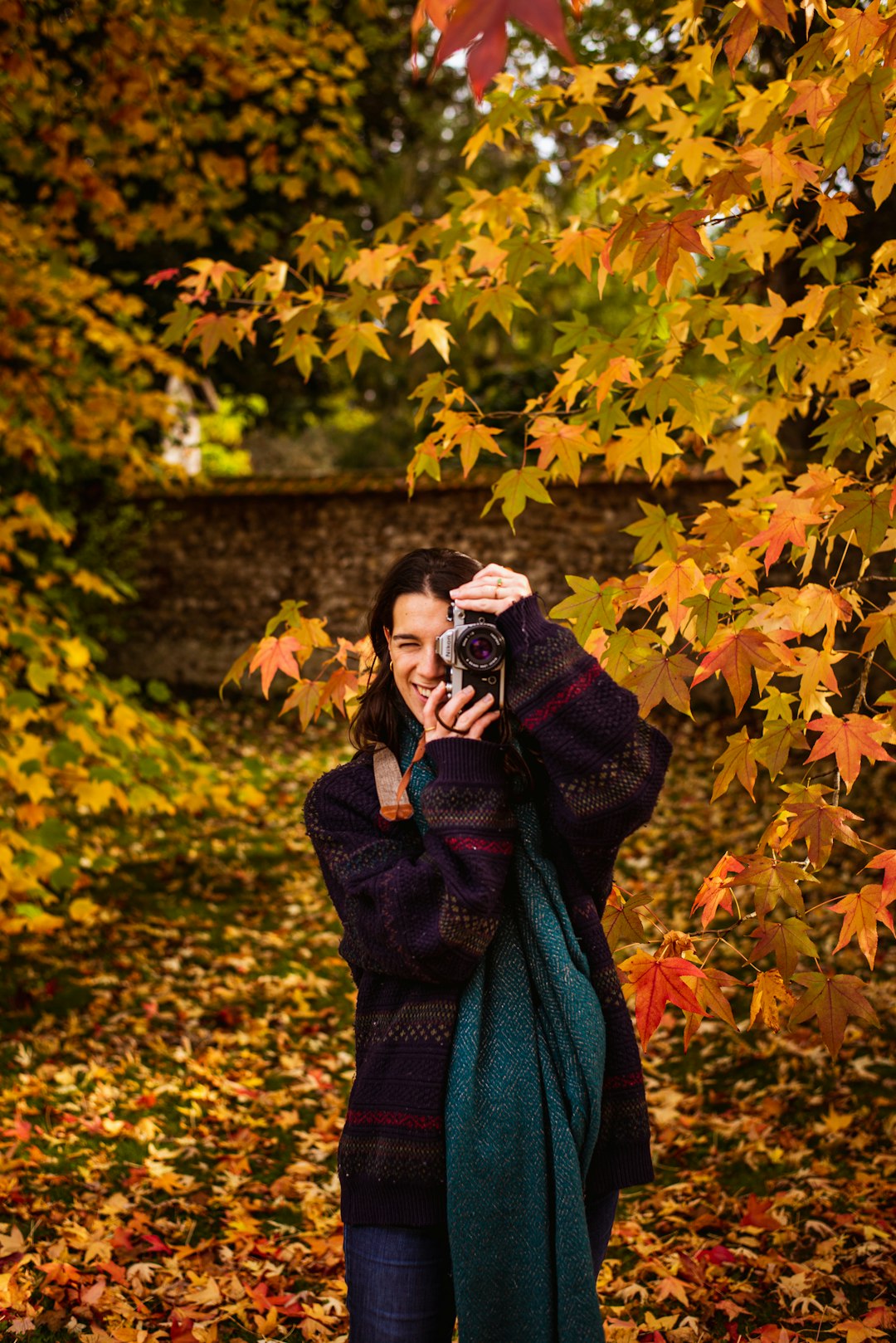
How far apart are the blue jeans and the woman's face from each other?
0.79 metres

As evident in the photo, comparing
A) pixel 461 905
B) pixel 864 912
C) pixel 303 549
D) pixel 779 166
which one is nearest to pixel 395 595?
pixel 461 905

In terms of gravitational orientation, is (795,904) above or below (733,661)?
below

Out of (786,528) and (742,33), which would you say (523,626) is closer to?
(786,528)

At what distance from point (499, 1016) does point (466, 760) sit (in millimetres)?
386

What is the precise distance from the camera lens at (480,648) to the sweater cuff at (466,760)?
0.12m

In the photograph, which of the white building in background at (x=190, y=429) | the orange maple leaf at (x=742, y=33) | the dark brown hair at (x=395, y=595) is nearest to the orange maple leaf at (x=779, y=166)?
the orange maple leaf at (x=742, y=33)

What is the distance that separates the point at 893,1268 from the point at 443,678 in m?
2.44

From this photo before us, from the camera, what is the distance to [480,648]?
1608 mm

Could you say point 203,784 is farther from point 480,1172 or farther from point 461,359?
point 461,359

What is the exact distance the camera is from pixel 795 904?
6.74 feet

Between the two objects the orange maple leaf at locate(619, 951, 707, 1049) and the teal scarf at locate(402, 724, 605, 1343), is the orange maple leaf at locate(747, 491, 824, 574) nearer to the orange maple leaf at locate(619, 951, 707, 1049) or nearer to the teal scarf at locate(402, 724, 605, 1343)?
the orange maple leaf at locate(619, 951, 707, 1049)

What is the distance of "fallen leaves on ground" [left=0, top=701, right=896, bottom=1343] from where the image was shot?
2875 mm

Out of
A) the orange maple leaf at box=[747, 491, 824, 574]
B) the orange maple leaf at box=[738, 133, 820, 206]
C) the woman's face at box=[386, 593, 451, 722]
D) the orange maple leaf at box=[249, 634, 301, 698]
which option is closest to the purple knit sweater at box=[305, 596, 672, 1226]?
the woman's face at box=[386, 593, 451, 722]

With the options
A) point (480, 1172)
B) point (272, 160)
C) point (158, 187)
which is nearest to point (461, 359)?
point (158, 187)
